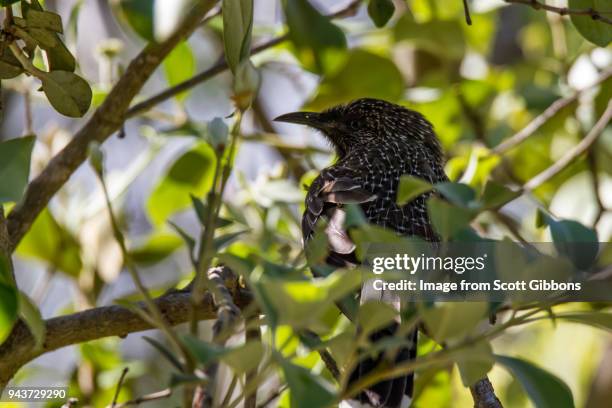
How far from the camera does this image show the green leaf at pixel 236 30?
7.54 ft

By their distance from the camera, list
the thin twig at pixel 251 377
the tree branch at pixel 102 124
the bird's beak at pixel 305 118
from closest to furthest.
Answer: the thin twig at pixel 251 377 → the tree branch at pixel 102 124 → the bird's beak at pixel 305 118

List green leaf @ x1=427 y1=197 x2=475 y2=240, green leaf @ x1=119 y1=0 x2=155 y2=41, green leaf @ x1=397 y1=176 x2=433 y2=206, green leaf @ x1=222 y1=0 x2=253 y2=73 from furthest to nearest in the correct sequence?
green leaf @ x1=119 y1=0 x2=155 y2=41, green leaf @ x1=222 y1=0 x2=253 y2=73, green leaf @ x1=397 y1=176 x2=433 y2=206, green leaf @ x1=427 y1=197 x2=475 y2=240

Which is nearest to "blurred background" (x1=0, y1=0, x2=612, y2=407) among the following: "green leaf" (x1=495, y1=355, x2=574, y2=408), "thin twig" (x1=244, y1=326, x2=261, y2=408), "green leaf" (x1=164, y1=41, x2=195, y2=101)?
"green leaf" (x1=164, y1=41, x2=195, y2=101)

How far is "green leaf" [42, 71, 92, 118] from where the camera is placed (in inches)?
102

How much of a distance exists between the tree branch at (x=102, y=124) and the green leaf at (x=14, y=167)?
0.90 metres

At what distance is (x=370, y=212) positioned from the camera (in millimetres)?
3994

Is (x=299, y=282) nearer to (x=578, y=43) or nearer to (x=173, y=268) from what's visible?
(x=578, y=43)

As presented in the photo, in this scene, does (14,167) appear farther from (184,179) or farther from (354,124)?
(354,124)

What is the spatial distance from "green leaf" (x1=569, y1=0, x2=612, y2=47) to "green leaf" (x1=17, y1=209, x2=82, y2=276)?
8.18 feet

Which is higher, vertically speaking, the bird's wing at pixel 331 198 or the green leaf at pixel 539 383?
the green leaf at pixel 539 383

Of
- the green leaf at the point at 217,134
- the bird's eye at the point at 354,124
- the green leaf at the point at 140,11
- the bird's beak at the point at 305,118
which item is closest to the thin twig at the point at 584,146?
the bird's eye at the point at 354,124

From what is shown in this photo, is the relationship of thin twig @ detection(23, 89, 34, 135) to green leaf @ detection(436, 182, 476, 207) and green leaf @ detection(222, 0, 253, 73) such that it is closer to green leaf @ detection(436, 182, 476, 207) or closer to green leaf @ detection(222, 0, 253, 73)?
green leaf @ detection(222, 0, 253, 73)

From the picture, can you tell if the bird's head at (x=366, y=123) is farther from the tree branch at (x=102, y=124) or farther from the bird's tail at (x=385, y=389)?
the bird's tail at (x=385, y=389)

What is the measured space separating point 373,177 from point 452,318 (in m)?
2.62
